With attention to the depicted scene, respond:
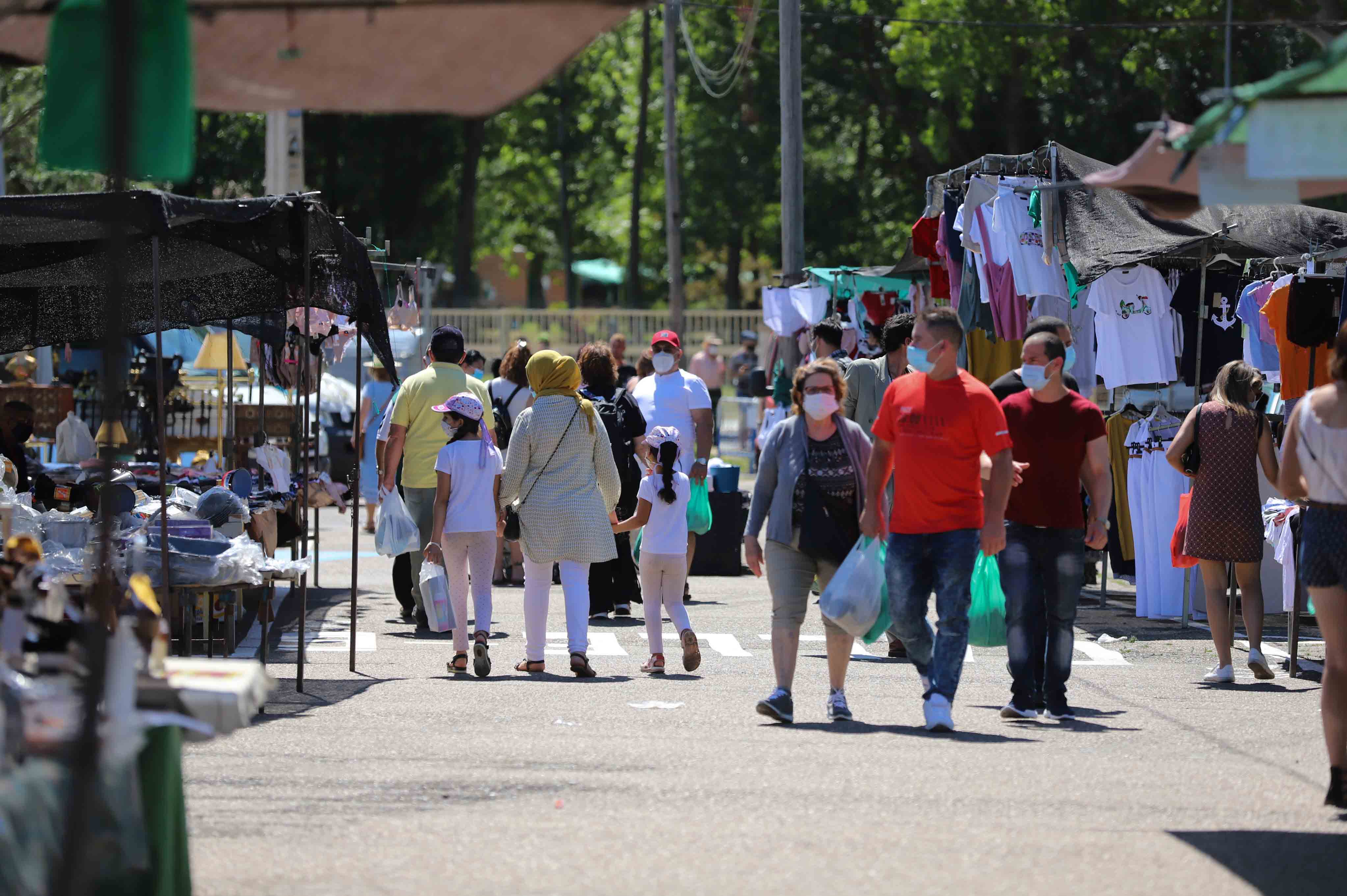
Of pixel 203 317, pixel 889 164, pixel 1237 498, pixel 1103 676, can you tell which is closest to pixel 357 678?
pixel 203 317

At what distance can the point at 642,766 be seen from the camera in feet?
25.6

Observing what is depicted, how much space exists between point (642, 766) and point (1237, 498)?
4467 millimetres

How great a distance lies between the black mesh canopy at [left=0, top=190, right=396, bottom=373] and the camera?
8.88 metres

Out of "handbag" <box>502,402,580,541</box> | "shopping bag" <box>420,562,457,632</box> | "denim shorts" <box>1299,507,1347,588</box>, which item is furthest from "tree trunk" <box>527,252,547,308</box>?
"denim shorts" <box>1299,507,1347,588</box>

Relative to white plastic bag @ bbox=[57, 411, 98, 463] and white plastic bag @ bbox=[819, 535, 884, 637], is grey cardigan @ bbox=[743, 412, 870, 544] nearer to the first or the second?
white plastic bag @ bbox=[819, 535, 884, 637]

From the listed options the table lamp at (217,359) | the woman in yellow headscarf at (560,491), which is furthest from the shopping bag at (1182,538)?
the table lamp at (217,359)

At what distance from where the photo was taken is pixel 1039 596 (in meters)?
9.16

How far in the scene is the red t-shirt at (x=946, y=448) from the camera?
8586mm

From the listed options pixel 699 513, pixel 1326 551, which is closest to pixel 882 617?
pixel 1326 551

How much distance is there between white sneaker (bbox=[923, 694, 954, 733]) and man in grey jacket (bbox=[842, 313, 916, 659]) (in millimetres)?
3691

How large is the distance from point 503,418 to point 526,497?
167 inches

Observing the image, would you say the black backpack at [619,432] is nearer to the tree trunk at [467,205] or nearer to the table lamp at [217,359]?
the table lamp at [217,359]

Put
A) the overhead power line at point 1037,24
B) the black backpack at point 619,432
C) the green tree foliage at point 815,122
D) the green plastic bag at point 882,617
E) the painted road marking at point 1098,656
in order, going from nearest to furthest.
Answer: the green plastic bag at point 882,617, the painted road marking at point 1098,656, the black backpack at point 619,432, the overhead power line at point 1037,24, the green tree foliage at point 815,122

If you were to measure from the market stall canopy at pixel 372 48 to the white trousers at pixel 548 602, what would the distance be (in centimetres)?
467
